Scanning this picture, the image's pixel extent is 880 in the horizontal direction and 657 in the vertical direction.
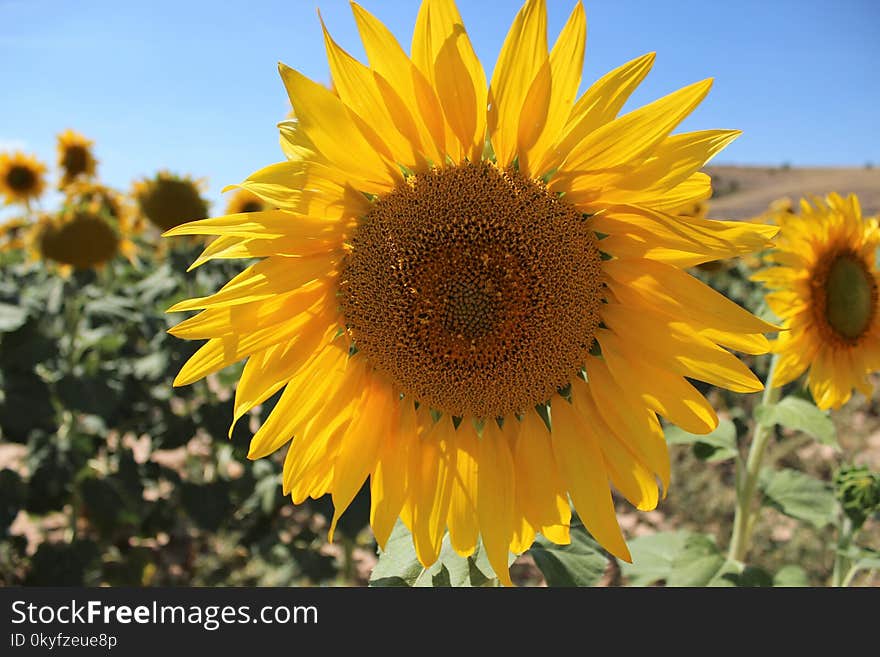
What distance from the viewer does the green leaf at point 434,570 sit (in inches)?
59.1

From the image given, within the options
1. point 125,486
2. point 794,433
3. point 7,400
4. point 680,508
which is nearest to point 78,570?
point 125,486

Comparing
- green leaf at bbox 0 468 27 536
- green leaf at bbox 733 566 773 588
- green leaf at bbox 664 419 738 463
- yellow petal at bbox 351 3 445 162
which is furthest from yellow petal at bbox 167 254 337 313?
green leaf at bbox 0 468 27 536

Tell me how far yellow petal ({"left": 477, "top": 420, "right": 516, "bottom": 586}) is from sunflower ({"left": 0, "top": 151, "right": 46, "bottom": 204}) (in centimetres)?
663

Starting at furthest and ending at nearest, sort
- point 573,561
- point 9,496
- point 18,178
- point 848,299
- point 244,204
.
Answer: point 18,178
point 244,204
point 9,496
point 848,299
point 573,561

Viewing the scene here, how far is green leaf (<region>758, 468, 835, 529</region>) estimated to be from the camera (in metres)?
2.37

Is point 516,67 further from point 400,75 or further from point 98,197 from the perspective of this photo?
point 98,197

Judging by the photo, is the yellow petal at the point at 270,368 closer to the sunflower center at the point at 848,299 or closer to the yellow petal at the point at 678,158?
the yellow petal at the point at 678,158

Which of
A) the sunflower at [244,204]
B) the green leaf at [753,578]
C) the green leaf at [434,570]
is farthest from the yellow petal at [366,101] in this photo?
the sunflower at [244,204]

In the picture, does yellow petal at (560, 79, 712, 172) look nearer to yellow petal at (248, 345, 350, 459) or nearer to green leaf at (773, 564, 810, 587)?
yellow petal at (248, 345, 350, 459)

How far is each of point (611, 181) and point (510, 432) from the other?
0.60 m

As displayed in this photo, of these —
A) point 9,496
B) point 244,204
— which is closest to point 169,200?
point 244,204

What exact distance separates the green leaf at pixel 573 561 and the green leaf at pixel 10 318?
2573 mm

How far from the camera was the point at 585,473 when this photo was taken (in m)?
1.42

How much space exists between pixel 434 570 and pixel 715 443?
1290 millimetres
